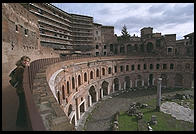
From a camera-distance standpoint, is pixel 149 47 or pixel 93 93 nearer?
pixel 93 93

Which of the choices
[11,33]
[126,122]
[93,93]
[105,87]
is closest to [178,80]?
[105,87]

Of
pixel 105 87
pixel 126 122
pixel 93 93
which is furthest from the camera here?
pixel 105 87

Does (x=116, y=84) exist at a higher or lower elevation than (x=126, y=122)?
higher

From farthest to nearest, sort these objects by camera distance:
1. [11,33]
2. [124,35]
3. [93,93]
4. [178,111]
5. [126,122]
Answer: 1. [124,35]
2. [93,93]
3. [178,111]
4. [126,122]
5. [11,33]

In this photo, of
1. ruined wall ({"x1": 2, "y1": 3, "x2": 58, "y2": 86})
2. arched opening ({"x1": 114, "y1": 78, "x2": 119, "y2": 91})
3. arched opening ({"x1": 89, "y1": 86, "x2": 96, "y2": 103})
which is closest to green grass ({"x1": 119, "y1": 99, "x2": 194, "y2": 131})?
arched opening ({"x1": 89, "y1": 86, "x2": 96, "y2": 103})

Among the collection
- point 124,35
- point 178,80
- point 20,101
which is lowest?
point 178,80

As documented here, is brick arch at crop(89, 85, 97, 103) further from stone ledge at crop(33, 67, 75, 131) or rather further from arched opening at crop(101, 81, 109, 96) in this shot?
stone ledge at crop(33, 67, 75, 131)

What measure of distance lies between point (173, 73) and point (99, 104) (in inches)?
738

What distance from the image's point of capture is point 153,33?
A: 37688mm

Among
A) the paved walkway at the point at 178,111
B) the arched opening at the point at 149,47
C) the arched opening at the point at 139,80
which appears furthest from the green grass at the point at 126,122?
the arched opening at the point at 149,47

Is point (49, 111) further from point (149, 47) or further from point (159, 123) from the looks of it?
point (149, 47)

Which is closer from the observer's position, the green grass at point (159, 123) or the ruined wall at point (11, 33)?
the ruined wall at point (11, 33)

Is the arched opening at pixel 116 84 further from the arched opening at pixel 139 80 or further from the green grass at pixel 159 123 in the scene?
the green grass at pixel 159 123

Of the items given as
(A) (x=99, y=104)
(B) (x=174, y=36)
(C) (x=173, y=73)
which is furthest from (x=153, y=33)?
(A) (x=99, y=104)
